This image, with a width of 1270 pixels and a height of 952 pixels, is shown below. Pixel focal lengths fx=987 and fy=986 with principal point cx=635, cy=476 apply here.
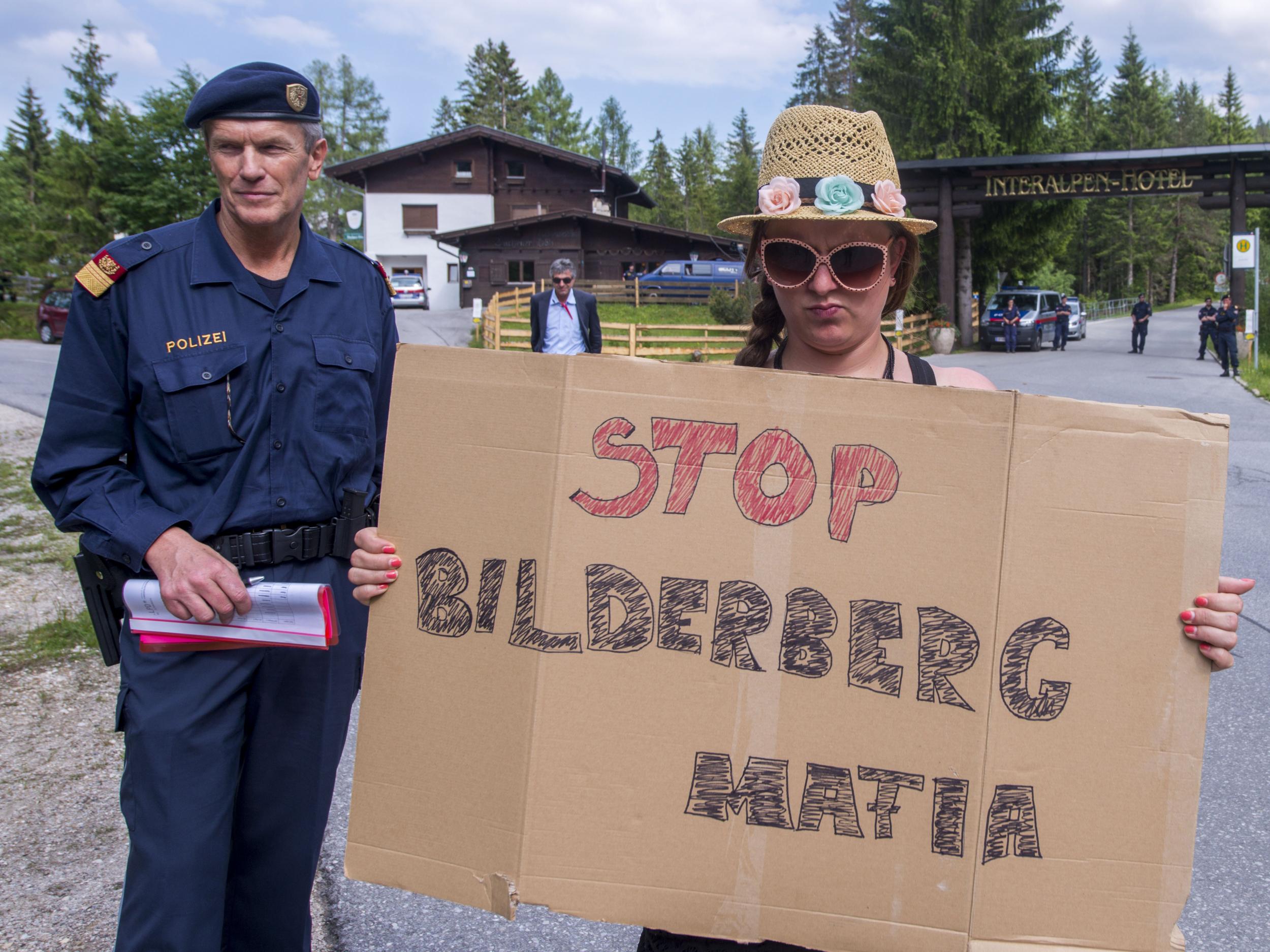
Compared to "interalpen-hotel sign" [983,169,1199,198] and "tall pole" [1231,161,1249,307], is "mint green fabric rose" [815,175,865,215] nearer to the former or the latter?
"tall pole" [1231,161,1249,307]

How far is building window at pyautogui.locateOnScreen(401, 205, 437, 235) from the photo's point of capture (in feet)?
162

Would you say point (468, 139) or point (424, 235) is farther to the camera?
point (424, 235)

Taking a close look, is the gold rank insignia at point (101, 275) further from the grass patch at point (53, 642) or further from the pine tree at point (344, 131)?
the pine tree at point (344, 131)

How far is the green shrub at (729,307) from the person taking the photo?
3031 centimetres

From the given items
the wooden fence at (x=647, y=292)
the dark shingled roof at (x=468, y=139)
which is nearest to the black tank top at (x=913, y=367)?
the wooden fence at (x=647, y=292)

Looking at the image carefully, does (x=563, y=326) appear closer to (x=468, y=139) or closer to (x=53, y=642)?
(x=53, y=642)

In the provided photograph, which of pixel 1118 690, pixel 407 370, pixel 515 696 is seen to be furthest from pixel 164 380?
pixel 1118 690

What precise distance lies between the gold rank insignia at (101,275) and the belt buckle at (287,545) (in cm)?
61

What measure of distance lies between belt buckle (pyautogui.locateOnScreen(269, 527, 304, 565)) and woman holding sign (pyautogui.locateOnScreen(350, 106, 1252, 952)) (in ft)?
1.16

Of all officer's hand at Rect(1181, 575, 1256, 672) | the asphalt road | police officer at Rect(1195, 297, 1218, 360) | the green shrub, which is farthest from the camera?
the green shrub

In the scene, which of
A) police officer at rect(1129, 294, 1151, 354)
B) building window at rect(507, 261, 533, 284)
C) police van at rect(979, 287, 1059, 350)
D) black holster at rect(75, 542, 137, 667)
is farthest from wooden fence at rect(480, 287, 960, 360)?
black holster at rect(75, 542, 137, 667)

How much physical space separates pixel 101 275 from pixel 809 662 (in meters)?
1.63

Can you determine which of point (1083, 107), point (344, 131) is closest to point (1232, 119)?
point (1083, 107)

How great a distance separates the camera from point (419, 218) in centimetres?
4953
